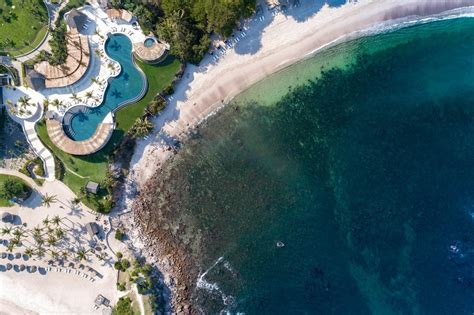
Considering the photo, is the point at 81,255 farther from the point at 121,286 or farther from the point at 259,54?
the point at 259,54

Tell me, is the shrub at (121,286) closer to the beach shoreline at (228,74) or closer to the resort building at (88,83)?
the beach shoreline at (228,74)

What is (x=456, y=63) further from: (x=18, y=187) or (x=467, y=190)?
(x=18, y=187)

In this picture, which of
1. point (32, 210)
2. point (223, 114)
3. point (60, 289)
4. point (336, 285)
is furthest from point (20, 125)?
point (336, 285)

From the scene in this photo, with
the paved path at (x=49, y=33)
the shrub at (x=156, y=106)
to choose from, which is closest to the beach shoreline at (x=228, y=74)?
the shrub at (x=156, y=106)

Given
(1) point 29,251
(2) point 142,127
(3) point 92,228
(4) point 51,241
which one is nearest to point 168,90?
(2) point 142,127

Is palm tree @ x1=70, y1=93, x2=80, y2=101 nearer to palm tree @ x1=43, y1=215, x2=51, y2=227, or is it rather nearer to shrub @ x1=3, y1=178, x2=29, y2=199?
shrub @ x1=3, y1=178, x2=29, y2=199

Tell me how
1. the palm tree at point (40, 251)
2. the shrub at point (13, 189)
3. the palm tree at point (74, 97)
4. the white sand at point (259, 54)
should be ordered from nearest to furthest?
the shrub at point (13, 189), the palm tree at point (74, 97), the palm tree at point (40, 251), the white sand at point (259, 54)
